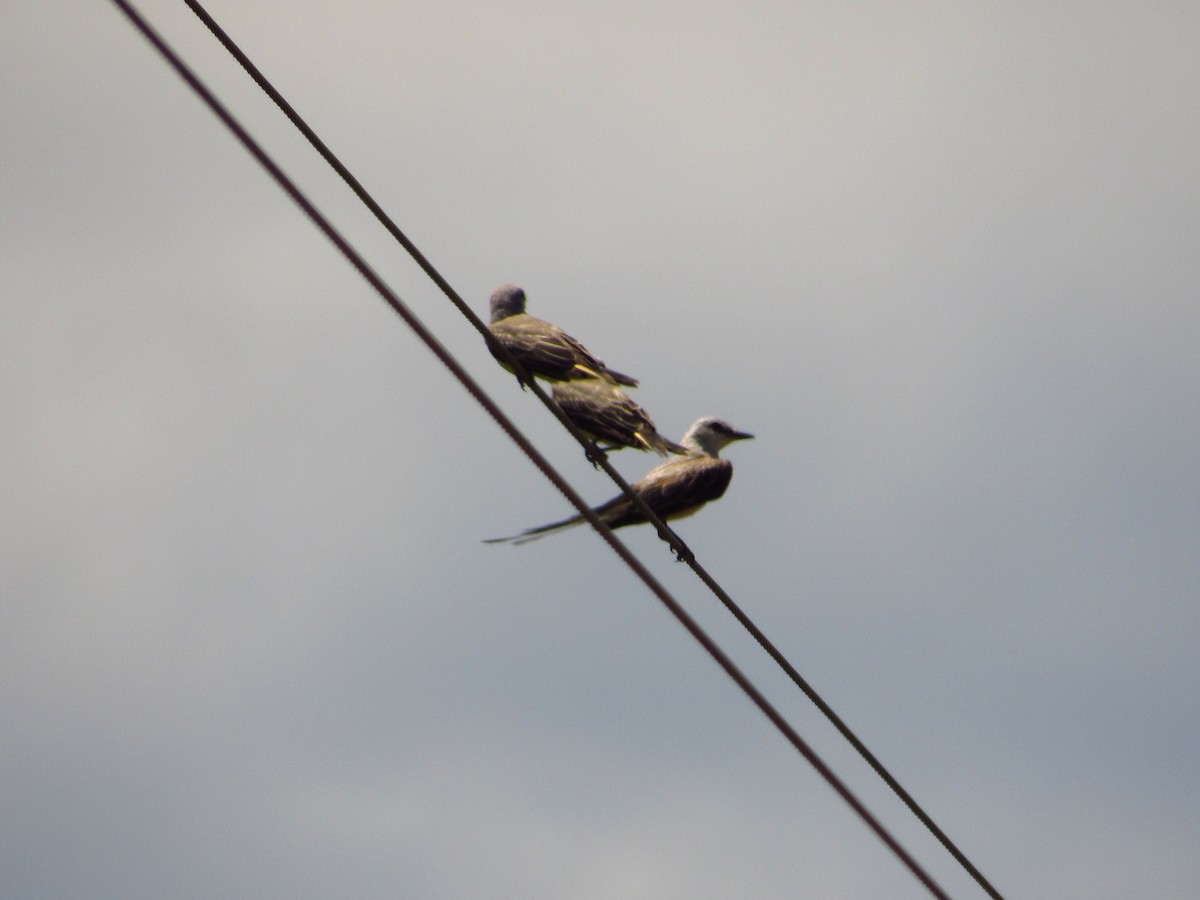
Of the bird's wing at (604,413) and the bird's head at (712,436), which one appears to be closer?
the bird's wing at (604,413)

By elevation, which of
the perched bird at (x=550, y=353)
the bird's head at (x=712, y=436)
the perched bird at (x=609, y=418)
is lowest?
the bird's head at (x=712, y=436)

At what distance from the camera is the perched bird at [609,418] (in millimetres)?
10164

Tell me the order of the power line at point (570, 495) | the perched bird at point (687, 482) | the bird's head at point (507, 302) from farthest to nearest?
1. the bird's head at point (507, 302)
2. the perched bird at point (687, 482)
3. the power line at point (570, 495)

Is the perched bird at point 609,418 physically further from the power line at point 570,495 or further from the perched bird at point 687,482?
the power line at point 570,495

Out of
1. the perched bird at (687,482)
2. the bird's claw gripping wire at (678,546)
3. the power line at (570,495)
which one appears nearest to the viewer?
the power line at (570,495)

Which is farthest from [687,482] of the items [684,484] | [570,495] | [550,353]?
[570,495]

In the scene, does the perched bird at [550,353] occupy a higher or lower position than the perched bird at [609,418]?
higher

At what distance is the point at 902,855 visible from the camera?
18.8 feet

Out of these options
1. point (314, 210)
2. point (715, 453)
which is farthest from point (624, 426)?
point (314, 210)

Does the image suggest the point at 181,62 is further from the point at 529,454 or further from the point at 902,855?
the point at 902,855

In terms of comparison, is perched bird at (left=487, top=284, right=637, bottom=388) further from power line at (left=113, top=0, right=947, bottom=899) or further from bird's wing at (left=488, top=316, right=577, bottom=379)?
power line at (left=113, top=0, right=947, bottom=899)

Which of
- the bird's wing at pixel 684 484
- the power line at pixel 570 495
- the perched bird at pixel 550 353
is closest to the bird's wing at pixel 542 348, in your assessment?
the perched bird at pixel 550 353

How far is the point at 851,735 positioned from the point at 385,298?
2.61 metres

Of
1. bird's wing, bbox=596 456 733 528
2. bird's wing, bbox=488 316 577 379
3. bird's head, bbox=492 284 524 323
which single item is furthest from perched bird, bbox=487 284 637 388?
bird's head, bbox=492 284 524 323
